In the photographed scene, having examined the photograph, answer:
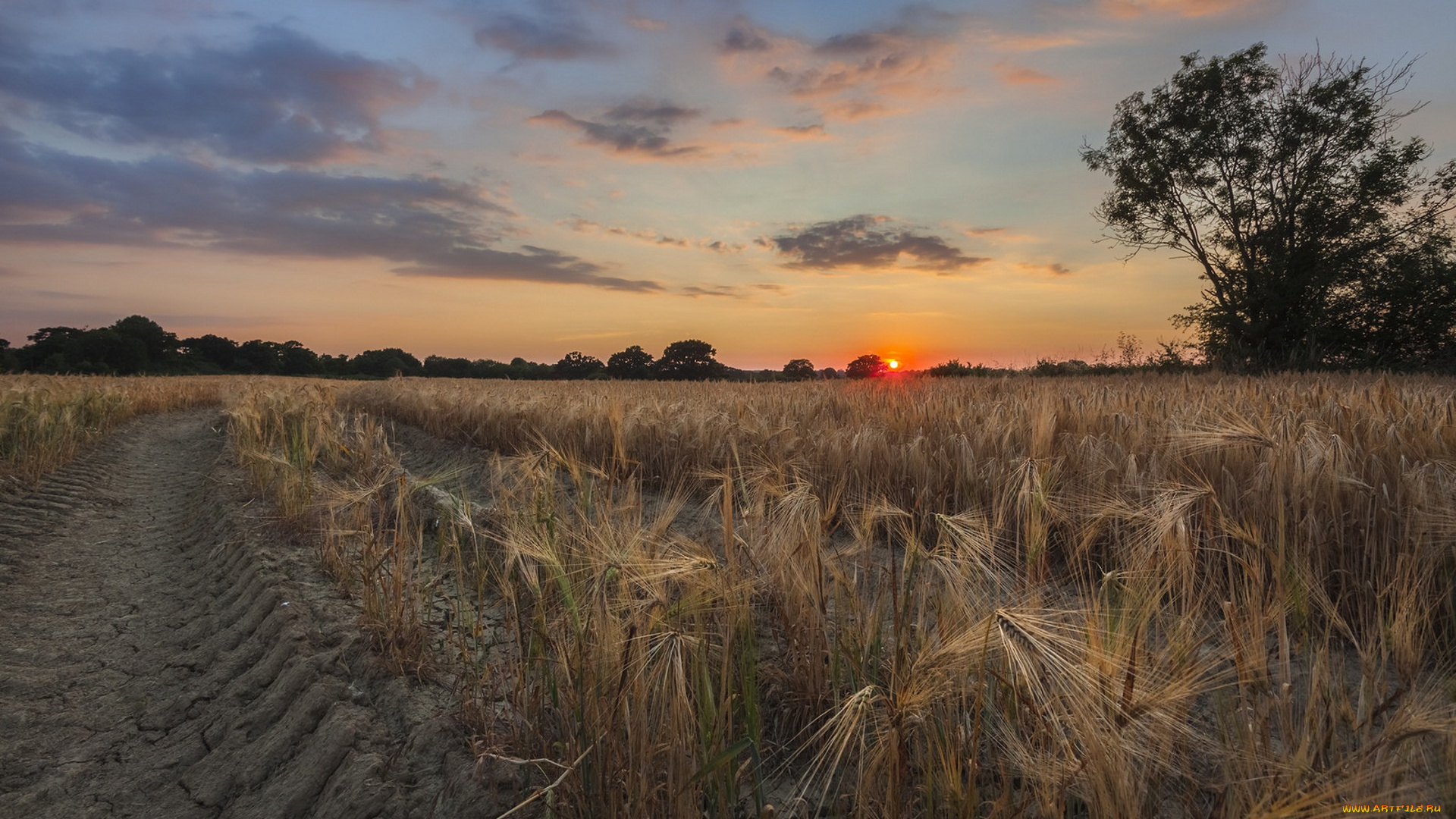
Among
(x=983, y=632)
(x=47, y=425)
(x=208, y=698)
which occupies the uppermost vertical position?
(x=983, y=632)

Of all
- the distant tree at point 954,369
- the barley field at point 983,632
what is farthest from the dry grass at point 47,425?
the distant tree at point 954,369

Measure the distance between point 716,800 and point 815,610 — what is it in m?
0.67

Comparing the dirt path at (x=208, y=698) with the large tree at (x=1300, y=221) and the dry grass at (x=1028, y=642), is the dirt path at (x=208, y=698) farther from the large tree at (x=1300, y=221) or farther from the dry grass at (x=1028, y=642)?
the large tree at (x=1300, y=221)

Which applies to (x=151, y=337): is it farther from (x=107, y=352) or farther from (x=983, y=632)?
(x=983, y=632)

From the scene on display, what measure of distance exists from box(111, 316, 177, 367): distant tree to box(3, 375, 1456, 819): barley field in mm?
66660

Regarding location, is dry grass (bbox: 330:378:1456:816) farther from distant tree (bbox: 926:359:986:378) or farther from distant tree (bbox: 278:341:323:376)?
distant tree (bbox: 278:341:323:376)

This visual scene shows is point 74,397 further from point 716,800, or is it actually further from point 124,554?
point 716,800

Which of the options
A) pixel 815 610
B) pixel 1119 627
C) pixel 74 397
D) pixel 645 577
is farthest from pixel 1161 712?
pixel 74 397

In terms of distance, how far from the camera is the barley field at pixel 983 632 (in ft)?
4.69

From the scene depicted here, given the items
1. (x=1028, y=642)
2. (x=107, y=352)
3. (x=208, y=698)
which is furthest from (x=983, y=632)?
(x=107, y=352)

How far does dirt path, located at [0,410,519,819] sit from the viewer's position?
7.58 ft

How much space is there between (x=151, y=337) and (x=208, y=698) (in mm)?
68965

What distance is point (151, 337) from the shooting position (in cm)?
5516

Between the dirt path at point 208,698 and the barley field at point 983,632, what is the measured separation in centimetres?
19
